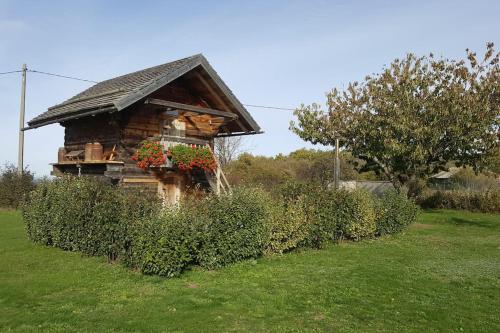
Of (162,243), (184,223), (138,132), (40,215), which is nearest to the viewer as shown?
(162,243)

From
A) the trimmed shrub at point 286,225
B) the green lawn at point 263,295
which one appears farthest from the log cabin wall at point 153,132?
the trimmed shrub at point 286,225

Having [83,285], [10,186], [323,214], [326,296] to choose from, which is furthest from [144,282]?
[10,186]

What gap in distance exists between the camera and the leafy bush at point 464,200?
29645 mm

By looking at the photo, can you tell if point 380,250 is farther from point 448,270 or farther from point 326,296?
point 326,296

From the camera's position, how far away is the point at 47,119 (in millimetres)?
17375

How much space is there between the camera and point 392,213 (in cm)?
1719

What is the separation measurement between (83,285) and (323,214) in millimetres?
7170

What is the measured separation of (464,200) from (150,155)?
82.1 ft

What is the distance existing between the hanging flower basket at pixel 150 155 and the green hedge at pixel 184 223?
272 centimetres

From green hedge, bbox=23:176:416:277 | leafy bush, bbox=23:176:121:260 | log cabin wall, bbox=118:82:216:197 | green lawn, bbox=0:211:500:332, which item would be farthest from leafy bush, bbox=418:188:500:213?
leafy bush, bbox=23:176:121:260

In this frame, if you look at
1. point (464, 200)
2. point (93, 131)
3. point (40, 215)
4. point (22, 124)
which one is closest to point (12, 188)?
point (22, 124)

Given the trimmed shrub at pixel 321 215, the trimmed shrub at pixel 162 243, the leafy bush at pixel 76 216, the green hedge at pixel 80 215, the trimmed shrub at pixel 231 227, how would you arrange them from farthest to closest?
the trimmed shrub at pixel 321 215 → the leafy bush at pixel 76 216 → the green hedge at pixel 80 215 → the trimmed shrub at pixel 231 227 → the trimmed shrub at pixel 162 243

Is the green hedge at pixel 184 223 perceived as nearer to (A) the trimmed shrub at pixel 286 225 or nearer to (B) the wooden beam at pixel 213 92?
(A) the trimmed shrub at pixel 286 225

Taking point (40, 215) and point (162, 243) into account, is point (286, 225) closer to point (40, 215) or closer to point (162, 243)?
point (162, 243)
